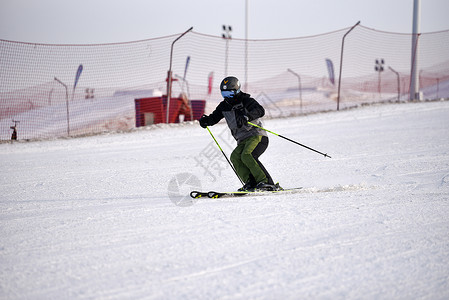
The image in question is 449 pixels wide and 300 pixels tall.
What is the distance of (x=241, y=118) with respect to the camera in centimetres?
436

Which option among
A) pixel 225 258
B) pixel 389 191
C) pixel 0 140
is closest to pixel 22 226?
pixel 225 258

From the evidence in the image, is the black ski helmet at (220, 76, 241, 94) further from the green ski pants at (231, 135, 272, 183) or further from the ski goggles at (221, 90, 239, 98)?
the green ski pants at (231, 135, 272, 183)

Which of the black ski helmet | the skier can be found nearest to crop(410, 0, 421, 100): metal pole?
the skier

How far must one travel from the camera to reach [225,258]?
2406 millimetres

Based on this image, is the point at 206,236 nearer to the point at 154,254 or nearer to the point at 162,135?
the point at 154,254

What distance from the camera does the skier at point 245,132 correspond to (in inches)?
175

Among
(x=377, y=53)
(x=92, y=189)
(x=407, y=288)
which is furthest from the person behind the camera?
(x=377, y=53)

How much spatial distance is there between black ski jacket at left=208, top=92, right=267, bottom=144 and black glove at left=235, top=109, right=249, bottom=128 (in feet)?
0.11

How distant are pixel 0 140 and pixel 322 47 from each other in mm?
11172

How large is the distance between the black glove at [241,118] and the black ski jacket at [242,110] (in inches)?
1.4

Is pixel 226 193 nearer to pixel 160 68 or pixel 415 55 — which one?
pixel 160 68

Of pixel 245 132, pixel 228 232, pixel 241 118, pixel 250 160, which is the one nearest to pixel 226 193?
pixel 250 160

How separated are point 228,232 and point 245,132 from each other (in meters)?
1.92

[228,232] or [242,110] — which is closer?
[228,232]
